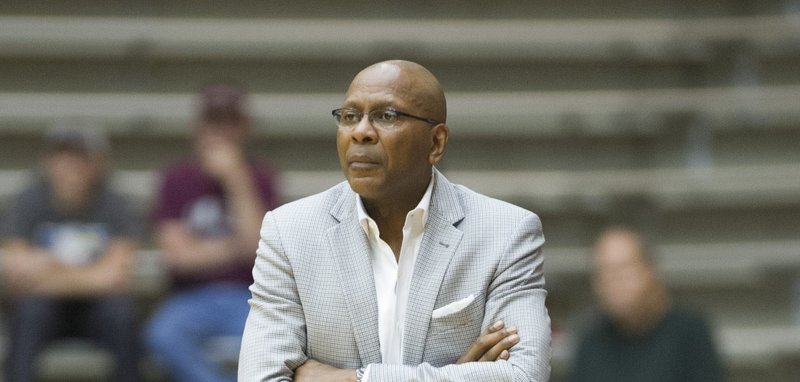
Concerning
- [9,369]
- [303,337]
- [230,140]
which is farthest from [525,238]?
[9,369]

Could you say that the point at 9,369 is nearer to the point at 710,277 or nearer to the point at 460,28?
the point at 460,28

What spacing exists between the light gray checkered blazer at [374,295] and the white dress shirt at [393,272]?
3 centimetres

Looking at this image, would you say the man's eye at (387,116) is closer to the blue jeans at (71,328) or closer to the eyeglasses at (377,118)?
the eyeglasses at (377,118)

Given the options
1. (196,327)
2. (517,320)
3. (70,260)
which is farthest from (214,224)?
(517,320)

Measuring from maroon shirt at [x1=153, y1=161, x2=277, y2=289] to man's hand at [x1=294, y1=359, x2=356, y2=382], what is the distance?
7.39ft

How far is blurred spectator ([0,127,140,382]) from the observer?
15.3 ft

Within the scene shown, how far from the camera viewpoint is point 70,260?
4.75 meters

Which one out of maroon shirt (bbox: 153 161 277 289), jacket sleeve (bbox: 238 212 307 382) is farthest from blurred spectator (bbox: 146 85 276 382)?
jacket sleeve (bbox: 238 212 307 382)

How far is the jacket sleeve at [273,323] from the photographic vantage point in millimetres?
2463

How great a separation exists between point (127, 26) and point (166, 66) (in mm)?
303

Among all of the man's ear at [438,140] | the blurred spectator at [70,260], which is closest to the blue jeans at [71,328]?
the blurred spectator at [70,260]

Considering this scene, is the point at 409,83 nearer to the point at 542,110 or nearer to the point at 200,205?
the point at 200,205

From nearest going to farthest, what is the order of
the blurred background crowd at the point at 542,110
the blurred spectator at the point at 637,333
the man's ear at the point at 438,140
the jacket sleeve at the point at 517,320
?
1. the jacket sleeve at the point at 517,320
2. the man's ear at the point at 438,140
3. the blurred spectator at the point at 637,333
4. the blurred background crowd at the point at 542,110

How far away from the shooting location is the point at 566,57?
251 inches
